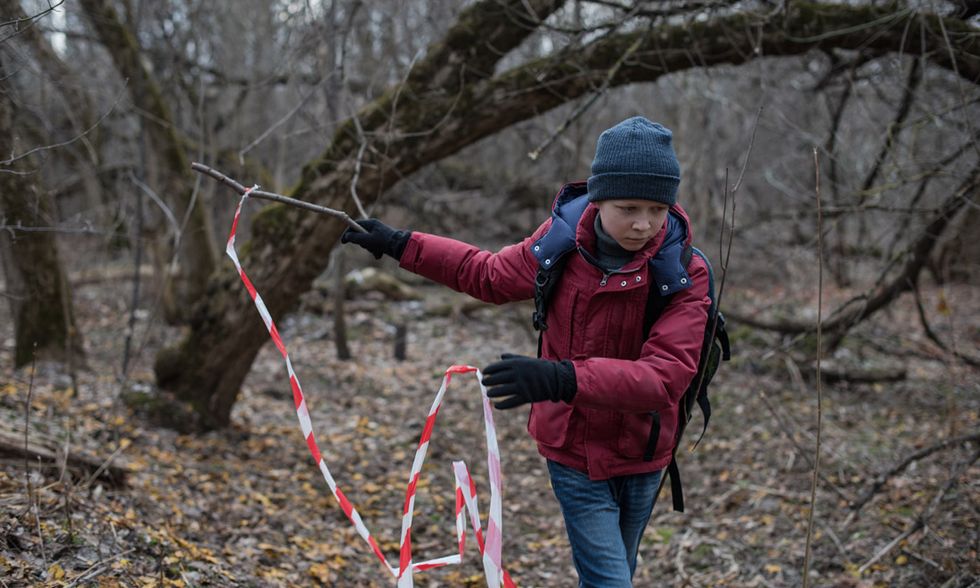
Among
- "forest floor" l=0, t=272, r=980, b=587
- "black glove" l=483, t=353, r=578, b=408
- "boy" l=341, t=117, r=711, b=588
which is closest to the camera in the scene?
"black glove" l=483, t=353, r=578, b=408

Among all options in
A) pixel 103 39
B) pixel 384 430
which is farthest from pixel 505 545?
pixel 103 39

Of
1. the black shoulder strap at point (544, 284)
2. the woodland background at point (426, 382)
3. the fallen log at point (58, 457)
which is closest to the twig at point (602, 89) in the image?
the woodland background at point (426, 382)

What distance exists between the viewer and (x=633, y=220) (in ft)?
8.65

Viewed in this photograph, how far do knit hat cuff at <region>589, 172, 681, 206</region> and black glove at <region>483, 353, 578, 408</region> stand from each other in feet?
2.15

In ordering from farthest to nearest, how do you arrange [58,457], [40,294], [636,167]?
[40,294]
[58,457]
[636,167]

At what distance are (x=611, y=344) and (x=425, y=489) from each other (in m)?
3.73

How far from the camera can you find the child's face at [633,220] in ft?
8.63

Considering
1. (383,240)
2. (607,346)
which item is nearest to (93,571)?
(383,240)

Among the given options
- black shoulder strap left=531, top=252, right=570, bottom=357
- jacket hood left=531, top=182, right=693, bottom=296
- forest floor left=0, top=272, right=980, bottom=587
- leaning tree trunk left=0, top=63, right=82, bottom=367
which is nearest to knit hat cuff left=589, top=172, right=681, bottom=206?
jacket hood left=531, top=182, right=693, bottom=296

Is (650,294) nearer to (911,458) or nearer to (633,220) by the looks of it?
(633,220)

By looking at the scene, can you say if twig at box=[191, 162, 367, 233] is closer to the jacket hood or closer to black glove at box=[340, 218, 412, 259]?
black glove at box=[340, 218, 412, 259]

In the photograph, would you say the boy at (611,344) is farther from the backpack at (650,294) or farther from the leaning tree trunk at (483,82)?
the leaning tree trunk at (483,82)

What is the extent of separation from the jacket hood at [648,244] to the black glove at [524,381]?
1.68ft

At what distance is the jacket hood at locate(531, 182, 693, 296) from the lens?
265 cm
